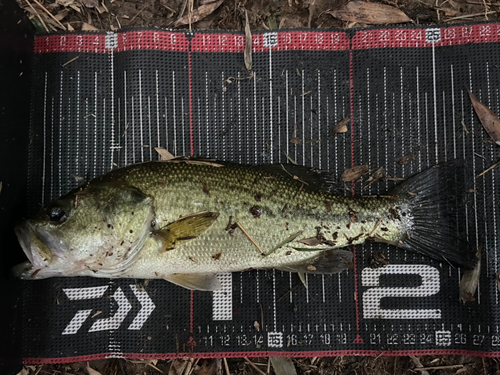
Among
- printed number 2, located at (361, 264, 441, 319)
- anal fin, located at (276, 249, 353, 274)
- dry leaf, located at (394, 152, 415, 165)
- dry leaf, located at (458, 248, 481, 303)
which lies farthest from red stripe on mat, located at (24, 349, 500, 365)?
dry leaf, located at (394, 152, 415, 165)

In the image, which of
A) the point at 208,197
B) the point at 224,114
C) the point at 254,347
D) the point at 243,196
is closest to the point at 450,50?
the point at 224,114

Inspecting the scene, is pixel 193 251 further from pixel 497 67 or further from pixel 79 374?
pixel 497 67

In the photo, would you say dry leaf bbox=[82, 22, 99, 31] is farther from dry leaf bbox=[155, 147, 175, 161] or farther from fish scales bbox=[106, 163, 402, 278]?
fish scales bbox=[106, 163, 402, 278]

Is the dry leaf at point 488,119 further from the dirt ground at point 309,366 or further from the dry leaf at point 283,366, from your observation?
the dry leaf at point 283,366

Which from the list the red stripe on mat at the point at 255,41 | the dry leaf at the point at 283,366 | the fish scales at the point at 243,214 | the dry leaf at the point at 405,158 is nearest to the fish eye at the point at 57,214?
the fish scales at the point at 243,214

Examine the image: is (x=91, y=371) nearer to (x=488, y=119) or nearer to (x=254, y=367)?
(x=254, y=367)

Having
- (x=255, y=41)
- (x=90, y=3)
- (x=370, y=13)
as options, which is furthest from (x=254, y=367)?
(x=90, y=3)
